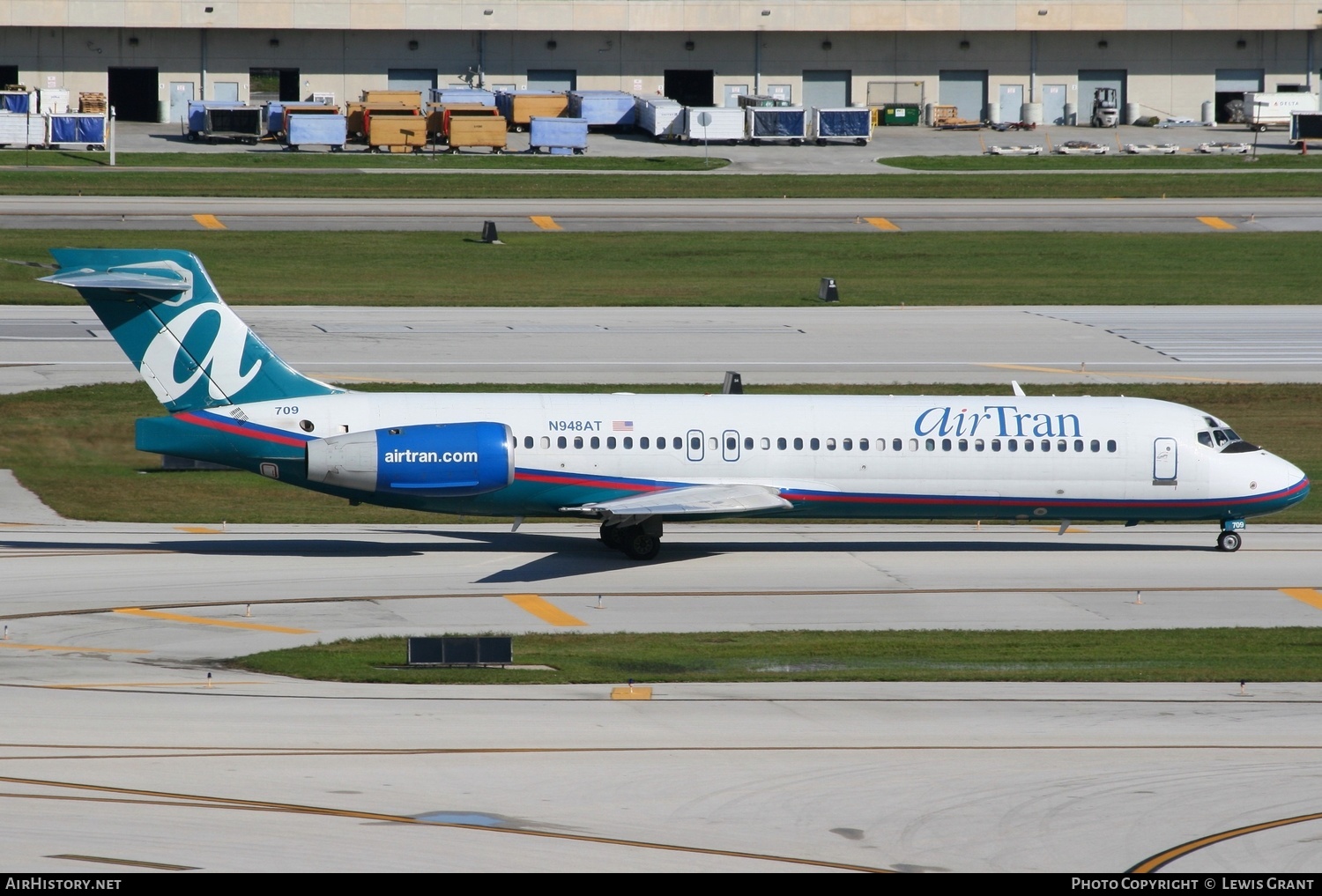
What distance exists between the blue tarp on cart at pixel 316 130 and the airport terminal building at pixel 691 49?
9.29m

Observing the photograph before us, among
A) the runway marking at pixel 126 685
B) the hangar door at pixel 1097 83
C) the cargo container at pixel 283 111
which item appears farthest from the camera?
the hangar door at pixel 1097 83

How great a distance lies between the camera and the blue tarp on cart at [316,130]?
87.9 meters

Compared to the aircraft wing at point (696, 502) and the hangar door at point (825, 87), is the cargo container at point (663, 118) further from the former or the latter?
the aircraft wing at point (696, 502)

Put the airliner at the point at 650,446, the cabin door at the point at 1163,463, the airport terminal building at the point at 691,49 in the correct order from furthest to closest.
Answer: the airport terminal building at the point at 691,49
the cabin door at the point at 1163,463
the airliner at the point at 650,446

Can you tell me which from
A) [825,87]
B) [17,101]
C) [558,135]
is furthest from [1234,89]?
[17,101]

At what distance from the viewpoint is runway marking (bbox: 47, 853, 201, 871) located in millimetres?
15109

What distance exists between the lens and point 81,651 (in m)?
23.7

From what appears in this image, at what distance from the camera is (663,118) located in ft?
310

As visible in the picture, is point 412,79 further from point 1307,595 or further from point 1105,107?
point 1307,595

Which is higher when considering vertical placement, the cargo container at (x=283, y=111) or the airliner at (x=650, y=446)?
the cargo container at (x=283, y=111)

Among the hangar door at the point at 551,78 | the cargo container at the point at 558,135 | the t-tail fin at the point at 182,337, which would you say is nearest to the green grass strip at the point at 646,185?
the cargo container at the point at 558,135

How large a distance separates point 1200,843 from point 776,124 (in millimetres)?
81505

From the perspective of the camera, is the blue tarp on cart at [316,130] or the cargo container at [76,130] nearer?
the cargo container at [76,130]

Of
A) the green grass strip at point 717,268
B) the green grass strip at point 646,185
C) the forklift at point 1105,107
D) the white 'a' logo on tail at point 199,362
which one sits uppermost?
the forklift at point 1105,107
